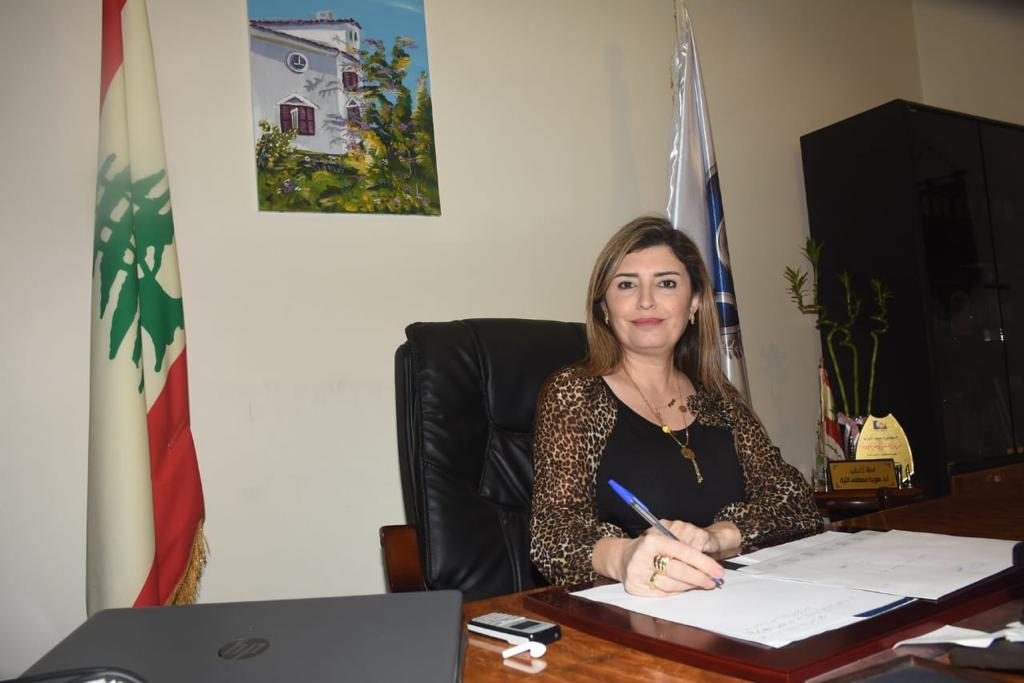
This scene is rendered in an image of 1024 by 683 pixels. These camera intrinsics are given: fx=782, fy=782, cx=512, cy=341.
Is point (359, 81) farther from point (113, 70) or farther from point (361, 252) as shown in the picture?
point (113, 70)

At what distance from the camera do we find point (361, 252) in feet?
7.74

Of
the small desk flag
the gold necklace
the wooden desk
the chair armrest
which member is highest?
the small desk flag

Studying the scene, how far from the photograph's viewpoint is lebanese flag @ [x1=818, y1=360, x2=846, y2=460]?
2.83m

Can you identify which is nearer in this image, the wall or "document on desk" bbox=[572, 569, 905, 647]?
"document on desk" bbox=[572, 569, 905, 647]

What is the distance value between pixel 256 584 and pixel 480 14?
1932 millimetres

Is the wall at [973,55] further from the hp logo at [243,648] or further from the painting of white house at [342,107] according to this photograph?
the hp logo at [243,648]

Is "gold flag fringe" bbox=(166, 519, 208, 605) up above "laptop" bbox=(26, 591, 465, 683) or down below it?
below

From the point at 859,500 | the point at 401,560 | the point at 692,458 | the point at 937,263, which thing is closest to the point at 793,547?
Answer: the point at 692,458

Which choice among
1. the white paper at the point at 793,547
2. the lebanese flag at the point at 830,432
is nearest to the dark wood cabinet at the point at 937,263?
the lebanese flag at the point at 830,432

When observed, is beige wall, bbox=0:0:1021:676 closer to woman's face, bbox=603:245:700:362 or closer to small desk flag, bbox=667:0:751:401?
small desk flag, bbox=667:0:751:401

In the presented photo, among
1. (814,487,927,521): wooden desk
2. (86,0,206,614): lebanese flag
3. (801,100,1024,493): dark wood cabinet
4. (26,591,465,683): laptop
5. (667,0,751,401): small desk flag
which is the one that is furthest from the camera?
(801,100,1024,493): dark wood cabinet

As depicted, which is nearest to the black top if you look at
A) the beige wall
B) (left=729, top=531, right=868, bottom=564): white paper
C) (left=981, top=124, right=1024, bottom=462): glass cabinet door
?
(left=729, top=531, right=868, bottom=564): white paper

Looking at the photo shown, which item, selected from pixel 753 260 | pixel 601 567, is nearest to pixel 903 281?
pixel 753 260

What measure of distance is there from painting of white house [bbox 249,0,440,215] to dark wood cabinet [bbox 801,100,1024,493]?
177cm
